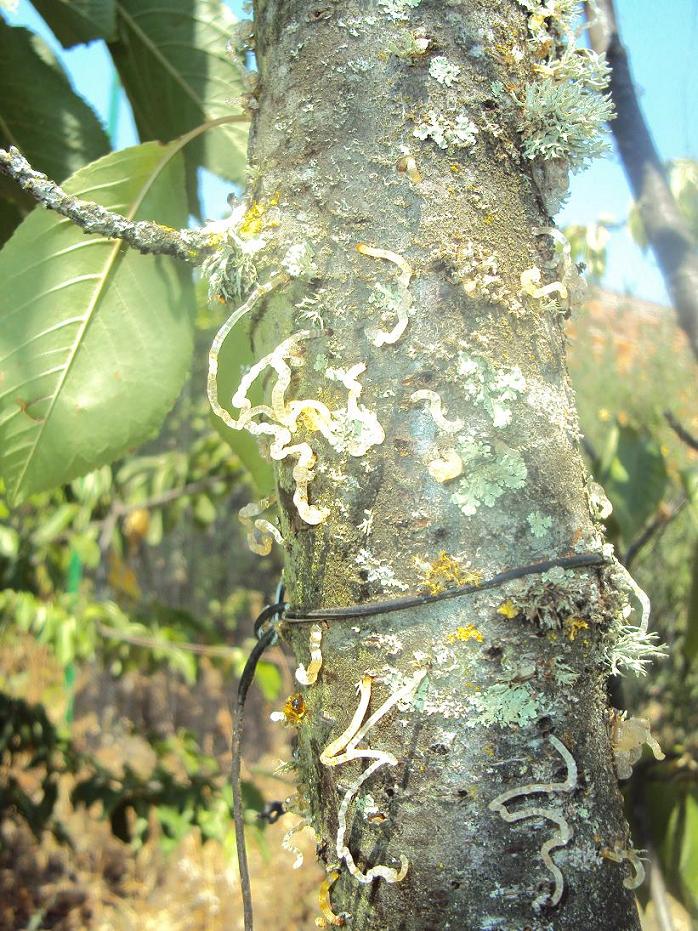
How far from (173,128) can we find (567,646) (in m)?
0.80

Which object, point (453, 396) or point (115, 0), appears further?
point (115, 0)

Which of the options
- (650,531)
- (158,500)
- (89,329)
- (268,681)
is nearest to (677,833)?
(650,531)

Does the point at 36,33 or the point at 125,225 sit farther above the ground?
the point at 36,33

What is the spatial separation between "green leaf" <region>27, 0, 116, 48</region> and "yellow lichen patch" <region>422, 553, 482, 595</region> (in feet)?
2.60

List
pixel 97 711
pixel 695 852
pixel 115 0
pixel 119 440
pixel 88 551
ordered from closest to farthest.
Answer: pixel 119 440
pixel 115 0
pixel 695 852
pixel 88 551
pixel 97 711

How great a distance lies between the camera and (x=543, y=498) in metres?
0.45

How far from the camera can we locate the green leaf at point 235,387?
583mm

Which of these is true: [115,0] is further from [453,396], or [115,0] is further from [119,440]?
[453,396]

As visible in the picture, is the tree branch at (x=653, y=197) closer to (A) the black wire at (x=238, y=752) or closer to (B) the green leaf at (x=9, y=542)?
(A) the black wire at (x=238, y=752)

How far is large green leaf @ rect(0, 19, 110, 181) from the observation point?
942 millimetres

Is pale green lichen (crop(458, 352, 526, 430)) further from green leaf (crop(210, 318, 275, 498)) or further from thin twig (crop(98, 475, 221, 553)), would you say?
thin twig (crop(98, 475, 221, 553))

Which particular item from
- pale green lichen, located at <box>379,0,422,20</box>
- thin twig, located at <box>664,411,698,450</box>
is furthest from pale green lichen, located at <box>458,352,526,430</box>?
thin twig, located at <box>664,411,698,450</box>

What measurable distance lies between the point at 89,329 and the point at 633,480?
0.92 m

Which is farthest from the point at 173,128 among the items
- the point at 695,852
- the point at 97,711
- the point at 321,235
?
the point at 97,711
